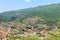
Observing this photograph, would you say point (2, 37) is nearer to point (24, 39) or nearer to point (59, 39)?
point (24, 39)

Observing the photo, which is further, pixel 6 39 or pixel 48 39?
pixel 48 39

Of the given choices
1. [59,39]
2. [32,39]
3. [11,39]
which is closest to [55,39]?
[59,39]

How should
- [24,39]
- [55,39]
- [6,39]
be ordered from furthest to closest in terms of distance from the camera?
[55,39]
[24,39]
[6,39]

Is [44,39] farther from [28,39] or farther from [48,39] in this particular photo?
[28,39]

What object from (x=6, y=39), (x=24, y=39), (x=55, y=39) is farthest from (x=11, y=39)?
(x=55, y=39)

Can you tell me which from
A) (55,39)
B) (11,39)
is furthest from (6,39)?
(55,39)

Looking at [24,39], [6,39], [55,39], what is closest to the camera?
[6,39]

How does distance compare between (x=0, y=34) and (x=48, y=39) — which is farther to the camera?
(x=48, y=39)
